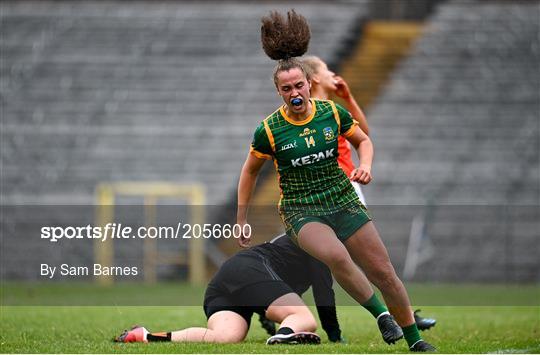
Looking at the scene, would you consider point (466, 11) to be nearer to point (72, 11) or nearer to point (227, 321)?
point (72, 11)

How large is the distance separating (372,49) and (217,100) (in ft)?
12.0

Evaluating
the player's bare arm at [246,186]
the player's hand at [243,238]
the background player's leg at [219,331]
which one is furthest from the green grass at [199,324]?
the player's bare arm at [246,186]

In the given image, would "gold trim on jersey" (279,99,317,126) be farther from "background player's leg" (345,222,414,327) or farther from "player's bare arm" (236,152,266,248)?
"background player's leg" (345,222,414,327)

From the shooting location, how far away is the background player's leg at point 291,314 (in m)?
7.04

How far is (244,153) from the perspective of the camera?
19.6 metres

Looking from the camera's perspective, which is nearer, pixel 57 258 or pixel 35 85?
pixel 57 258

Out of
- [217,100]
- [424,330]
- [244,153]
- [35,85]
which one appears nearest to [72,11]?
[35,85]

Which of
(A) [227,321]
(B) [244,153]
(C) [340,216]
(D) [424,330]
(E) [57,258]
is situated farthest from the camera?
(B) [244,153]

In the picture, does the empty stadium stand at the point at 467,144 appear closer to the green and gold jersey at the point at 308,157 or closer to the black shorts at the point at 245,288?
the black shorts at the point at 245,288

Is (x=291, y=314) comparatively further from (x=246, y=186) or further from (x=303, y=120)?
(x=303, y=120)

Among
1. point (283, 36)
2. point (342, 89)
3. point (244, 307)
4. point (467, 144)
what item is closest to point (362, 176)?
point (283, 36)

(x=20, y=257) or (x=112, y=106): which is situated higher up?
(x=112, y=106)

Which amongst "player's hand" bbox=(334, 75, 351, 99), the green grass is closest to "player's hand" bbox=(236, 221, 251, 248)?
the green grass

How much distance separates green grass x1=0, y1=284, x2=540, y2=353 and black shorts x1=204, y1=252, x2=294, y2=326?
0.25 meters
